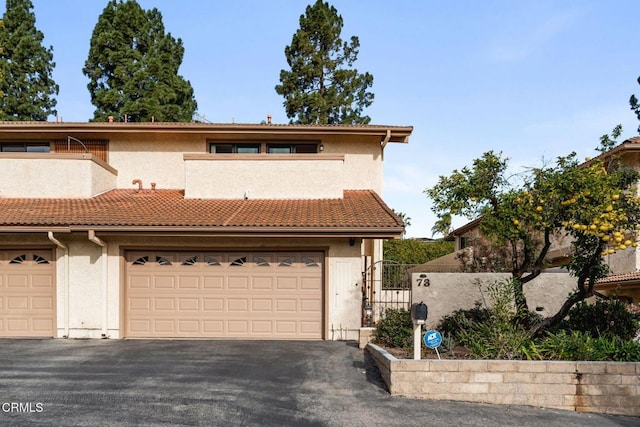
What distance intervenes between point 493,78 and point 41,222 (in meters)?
12.6

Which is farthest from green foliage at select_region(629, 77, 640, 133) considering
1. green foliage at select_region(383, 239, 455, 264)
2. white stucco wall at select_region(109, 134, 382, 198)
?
white stucco wall at select_region(109, 134, 382, 198)

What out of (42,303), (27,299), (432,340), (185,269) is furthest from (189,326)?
(432,340)

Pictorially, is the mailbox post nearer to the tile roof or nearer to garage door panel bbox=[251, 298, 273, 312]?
the tile roof

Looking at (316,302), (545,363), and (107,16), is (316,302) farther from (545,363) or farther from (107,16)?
(107,16)

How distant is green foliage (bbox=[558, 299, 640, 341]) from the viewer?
9352 millimetres

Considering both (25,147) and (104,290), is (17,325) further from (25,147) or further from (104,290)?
(25,147)

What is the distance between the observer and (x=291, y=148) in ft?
52.0

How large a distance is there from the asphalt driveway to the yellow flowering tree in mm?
2781

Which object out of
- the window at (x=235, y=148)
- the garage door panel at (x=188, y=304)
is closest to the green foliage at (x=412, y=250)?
the window at (x=235, y=148)

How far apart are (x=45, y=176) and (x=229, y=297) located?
21.6 feet

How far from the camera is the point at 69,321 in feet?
38.4

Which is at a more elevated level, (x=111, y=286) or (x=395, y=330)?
(x=111, y=286)

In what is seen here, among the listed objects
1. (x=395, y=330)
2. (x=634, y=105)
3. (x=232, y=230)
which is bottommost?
(x=395, y=330)

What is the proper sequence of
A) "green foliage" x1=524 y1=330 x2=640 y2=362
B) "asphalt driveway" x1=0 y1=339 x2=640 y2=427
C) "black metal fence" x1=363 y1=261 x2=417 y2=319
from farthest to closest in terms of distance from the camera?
1. "black metal fence" x1=363 y1=261 x2=417 y2=319
2. "green foliage" x1=524 y1=330 x2=640 y2=362
3. "asphalt driveway" x1=0 y1=339 x2=640 y2=427
